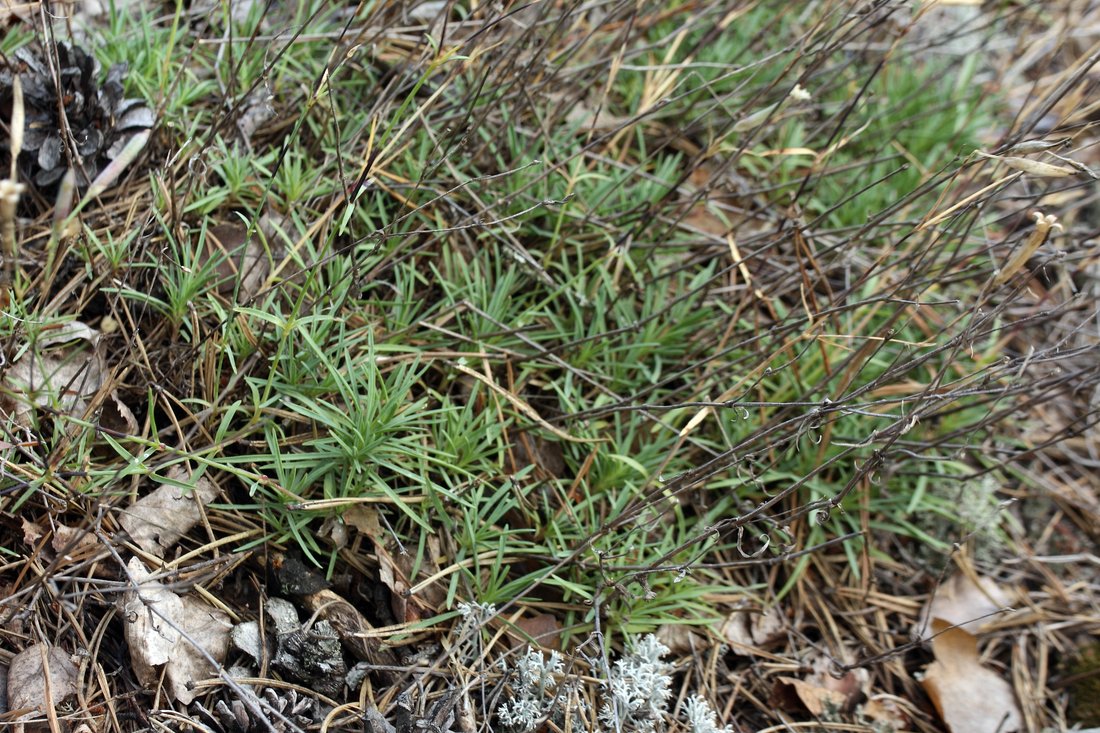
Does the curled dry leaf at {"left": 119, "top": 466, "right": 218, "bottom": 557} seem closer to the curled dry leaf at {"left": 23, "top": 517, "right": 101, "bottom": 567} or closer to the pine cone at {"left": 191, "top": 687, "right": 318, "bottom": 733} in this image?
the curled dry leaf at {"left": 23, "top": 517, "right": 101, "bottom": 567}

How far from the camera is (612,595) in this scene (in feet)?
7.21

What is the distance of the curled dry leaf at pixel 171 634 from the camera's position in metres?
1.80

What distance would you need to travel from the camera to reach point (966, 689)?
2461mm

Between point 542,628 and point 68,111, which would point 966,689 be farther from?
point 68,111

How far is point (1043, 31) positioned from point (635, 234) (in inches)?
113

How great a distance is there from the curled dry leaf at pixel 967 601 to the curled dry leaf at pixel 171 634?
202 centimetres

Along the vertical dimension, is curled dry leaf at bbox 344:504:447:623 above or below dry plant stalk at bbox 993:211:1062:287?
below

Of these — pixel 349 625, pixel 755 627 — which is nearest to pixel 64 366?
pixel 349 625

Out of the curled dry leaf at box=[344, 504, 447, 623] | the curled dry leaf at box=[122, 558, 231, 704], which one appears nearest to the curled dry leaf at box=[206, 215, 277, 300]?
the curled dry leaf at box=[344, 504, 447, 623]

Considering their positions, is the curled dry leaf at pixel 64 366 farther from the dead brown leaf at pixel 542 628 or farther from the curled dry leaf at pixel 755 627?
the curled dry leaf at pixel 755 627

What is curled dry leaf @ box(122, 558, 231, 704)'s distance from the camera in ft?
5.92

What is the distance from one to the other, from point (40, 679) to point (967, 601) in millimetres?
2519

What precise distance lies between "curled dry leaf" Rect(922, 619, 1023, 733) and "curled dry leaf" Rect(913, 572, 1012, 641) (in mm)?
73

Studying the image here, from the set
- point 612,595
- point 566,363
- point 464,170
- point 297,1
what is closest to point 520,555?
A: point 612,595
